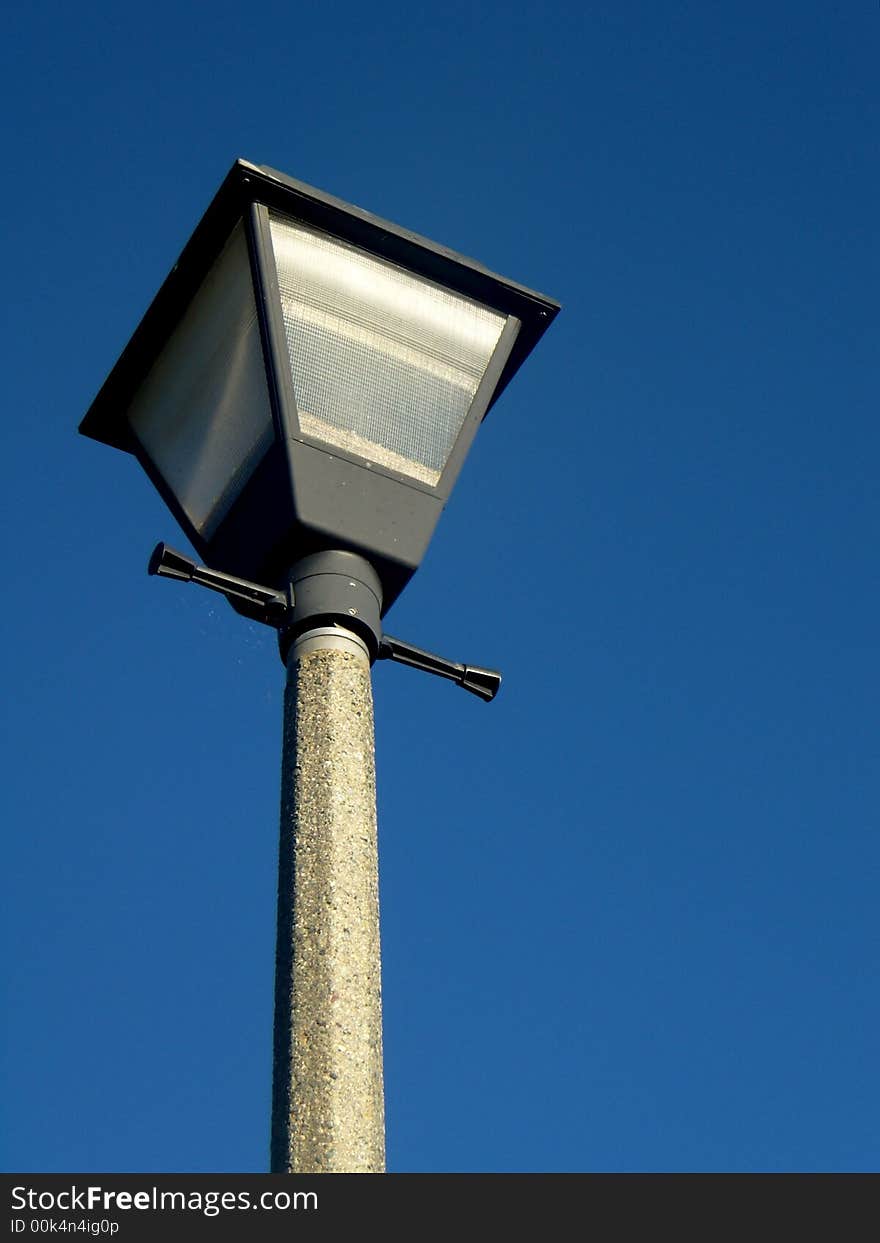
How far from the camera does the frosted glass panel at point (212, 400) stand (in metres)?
4.56

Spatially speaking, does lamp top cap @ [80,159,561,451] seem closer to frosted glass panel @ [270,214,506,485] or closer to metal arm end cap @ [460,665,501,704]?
frosted glass panel @ [270,214,506,485]

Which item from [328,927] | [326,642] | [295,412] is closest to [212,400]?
[295,412]

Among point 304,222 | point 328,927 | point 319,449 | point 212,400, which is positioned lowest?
point 328,927

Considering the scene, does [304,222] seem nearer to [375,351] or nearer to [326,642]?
[375,351]

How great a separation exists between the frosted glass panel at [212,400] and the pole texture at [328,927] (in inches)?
21.6

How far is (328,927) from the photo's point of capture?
3.73m

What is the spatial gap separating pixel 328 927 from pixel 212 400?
5.18ft

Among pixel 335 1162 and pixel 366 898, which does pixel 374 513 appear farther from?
pixel 335 1162

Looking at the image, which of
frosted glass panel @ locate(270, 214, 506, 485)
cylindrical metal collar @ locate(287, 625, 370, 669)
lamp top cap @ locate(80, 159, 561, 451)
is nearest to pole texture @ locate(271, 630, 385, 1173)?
cylindrical metal collar @ locate(287, 625, 370, 669)

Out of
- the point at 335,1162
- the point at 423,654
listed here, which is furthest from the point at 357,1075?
the point at 423,654

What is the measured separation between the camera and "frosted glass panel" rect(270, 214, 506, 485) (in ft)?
14.9

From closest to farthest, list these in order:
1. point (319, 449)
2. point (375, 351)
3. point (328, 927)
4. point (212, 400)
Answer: point (328, 927) < point (319, 449) < point (375, 351) < point (212, 400)
